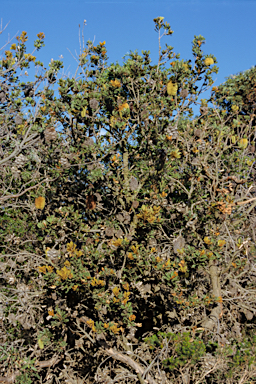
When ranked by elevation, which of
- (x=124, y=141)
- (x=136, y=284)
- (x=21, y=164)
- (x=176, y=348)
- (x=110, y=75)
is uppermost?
(x=110, y=75)

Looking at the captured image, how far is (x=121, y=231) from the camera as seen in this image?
165 inches

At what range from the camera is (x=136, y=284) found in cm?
404

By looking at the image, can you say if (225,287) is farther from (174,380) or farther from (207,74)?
(207,74)

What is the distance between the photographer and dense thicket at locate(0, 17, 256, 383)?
3.87 meters

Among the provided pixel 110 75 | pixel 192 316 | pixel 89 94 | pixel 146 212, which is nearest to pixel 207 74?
pixel 110 75

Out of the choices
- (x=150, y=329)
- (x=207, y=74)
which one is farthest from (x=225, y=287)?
(x=207, y=74)

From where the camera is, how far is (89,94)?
4.15 meters

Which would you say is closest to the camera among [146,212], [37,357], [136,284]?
[146,212]

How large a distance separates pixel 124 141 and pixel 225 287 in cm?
280

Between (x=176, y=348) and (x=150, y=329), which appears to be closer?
(x=176, y=348)

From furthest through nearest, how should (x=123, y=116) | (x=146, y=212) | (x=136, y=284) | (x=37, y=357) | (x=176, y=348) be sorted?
(x=37, y=357) → (x=123, y=116) → (x=136, y=284) → (x=146, y=212) → (x=176, y=348)

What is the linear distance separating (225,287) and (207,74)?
338 cm

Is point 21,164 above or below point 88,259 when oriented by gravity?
above

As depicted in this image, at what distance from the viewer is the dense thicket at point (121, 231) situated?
3.87m
